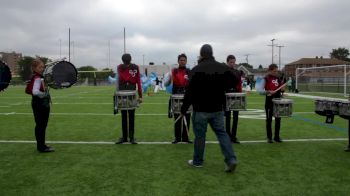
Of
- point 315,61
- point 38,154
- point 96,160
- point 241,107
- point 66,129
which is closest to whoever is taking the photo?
point 96,160

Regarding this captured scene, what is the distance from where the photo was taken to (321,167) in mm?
6520

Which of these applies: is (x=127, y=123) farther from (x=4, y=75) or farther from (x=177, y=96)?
(x=4, y=75)

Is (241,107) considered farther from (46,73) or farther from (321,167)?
(46,73)

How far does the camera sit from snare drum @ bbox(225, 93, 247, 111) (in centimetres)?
836

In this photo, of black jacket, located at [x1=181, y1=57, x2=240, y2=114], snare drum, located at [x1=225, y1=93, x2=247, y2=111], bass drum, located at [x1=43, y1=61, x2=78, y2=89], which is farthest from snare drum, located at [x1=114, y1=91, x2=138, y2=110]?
black jacket, located at [x1=181, y1=57, x2=240, y2=114]

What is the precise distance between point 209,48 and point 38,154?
418cm

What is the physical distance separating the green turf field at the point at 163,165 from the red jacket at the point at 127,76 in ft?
4.53

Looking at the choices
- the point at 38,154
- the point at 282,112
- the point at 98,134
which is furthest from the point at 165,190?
the point at 98,134

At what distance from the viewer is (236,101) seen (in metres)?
8.38

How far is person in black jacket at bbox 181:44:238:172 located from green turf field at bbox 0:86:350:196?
565 mm

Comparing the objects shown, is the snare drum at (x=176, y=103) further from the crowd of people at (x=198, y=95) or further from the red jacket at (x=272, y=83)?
the red jacket at (x=272, y=83)

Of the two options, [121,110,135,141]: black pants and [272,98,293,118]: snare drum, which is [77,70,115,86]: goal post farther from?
[272,98,293,118]: snare drum

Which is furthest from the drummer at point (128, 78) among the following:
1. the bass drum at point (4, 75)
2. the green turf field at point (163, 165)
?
the bass drum at point (4, 75)

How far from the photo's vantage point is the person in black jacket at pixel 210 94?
604 centimetres
